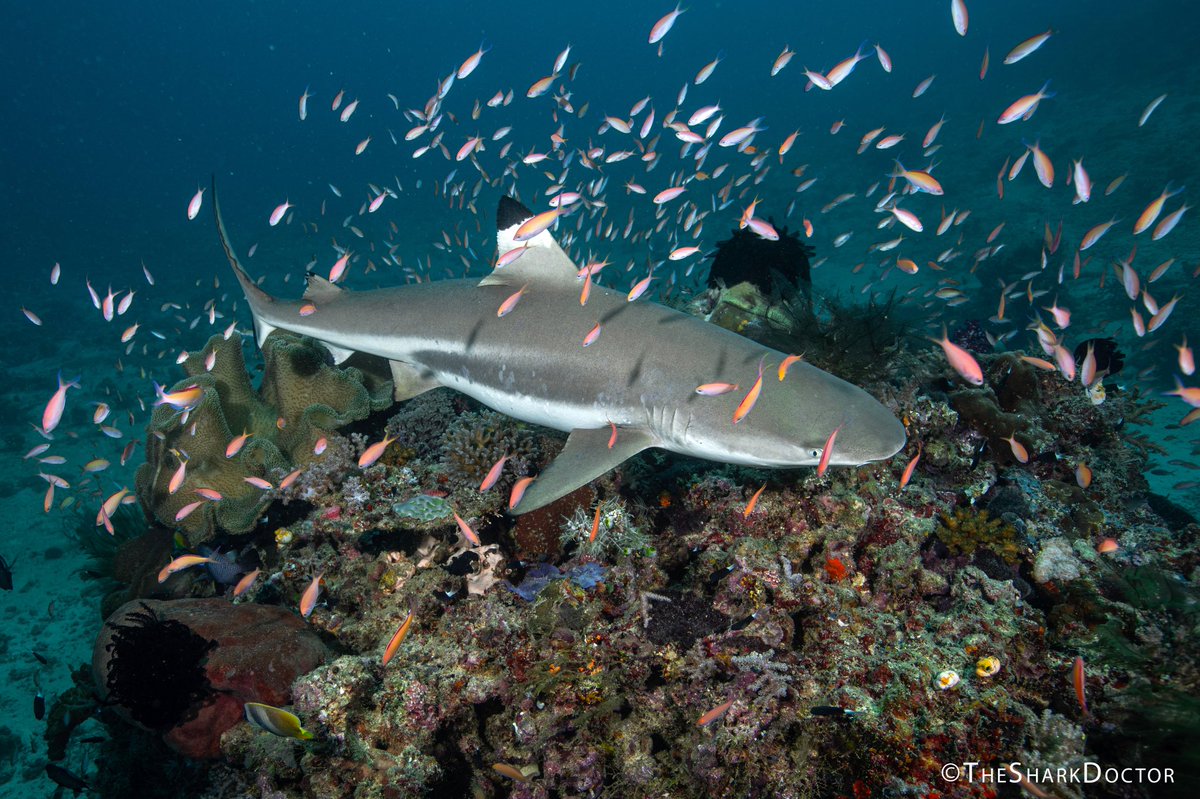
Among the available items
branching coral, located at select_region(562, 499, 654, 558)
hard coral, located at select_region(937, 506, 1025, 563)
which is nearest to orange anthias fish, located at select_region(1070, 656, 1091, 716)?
hard coral, located at select_region(937, 506, 1025, 563)

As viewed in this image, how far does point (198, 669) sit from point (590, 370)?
3724 mm

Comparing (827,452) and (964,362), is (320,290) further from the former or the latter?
(964,362)

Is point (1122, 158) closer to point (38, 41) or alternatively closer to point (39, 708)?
point (39, 708)

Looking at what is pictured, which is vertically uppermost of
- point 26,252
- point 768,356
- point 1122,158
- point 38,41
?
point 38,41

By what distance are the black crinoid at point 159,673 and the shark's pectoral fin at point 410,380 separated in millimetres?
2674

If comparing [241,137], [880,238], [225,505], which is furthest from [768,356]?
[241,137]

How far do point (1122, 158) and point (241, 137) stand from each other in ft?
658

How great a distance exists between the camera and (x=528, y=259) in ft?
15.7

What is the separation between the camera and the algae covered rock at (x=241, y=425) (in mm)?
5875

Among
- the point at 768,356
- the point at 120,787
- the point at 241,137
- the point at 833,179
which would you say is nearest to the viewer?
the point at 768,356

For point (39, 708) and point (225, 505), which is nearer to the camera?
point (39, 708)

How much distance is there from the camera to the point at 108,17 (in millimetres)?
169750

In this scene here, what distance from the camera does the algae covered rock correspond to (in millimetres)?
5875

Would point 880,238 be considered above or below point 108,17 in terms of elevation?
below
